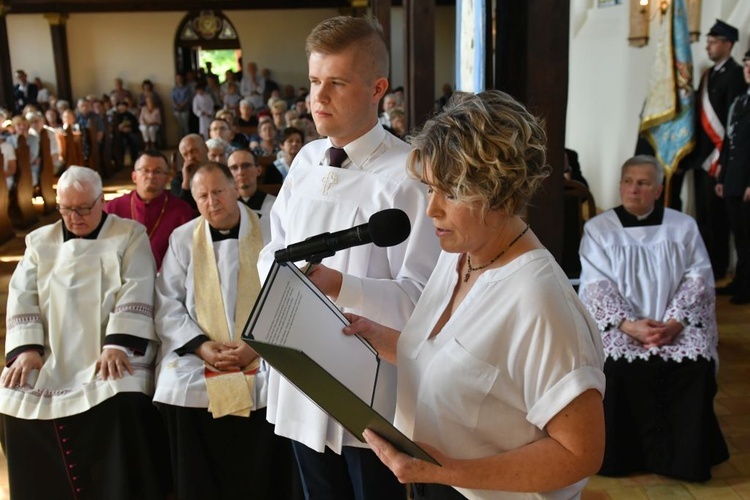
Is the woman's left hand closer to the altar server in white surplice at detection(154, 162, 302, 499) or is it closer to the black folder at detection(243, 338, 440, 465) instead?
the black folder at detection(243, 338, 440, 465)

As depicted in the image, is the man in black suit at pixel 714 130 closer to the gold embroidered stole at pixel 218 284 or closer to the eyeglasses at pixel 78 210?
the gold embroidered stole at pixel 218 284

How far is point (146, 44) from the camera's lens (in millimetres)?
19172

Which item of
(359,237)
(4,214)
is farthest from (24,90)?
(359,237)

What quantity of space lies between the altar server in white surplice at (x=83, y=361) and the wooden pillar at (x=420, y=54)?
8.81 ft

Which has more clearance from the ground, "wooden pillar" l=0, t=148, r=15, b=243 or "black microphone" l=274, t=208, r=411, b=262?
"black microphone" l=274, t=208, r=411, b=262

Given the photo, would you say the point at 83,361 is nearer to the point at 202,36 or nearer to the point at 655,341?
the point at 655,341

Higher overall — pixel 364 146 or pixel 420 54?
pixel 420 54

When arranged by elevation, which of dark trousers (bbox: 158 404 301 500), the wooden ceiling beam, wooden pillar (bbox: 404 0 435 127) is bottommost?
dark trousers (bbox: 158 404 301 500)

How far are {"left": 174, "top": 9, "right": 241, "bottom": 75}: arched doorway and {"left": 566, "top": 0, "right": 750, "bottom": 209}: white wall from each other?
11400mm

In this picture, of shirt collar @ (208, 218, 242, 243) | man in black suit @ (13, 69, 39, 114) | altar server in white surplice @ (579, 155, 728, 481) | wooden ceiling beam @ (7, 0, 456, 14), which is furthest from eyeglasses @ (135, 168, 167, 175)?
man in black suit @ (13, 69, 39, 114)

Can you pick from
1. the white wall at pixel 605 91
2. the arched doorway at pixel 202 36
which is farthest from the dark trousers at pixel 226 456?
the arched doorway at pixel 202 36

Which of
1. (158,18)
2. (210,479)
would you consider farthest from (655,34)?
(158,18)

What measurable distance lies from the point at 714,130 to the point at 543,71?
428 cm

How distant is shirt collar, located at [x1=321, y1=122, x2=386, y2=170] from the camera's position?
1.95m
